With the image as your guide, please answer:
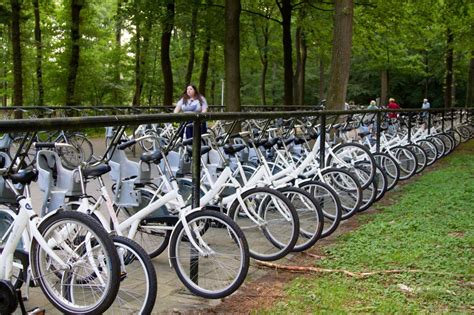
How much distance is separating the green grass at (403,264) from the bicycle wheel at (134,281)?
90 centimetres

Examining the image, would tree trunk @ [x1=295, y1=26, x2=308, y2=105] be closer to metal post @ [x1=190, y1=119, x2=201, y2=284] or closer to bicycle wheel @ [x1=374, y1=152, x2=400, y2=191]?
bicycle wheel @ [x1=374, y1=152, x2=400, y2=191]

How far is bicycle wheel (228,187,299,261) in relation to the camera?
15.7ft

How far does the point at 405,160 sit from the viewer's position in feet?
31.6

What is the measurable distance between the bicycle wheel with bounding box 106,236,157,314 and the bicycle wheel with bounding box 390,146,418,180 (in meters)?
6.54

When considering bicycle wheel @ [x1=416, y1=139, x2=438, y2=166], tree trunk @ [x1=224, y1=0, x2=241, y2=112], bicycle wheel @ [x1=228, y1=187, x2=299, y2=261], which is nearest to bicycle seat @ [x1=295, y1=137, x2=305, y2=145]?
bicycle wheel @ [x1=228, y1=187, x2=299, y2=261]

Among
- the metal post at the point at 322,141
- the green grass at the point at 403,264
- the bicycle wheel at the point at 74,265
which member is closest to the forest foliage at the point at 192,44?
the metal post at the point at 322,141

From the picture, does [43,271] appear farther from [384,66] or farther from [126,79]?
[384,66]

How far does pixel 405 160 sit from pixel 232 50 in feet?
17.2

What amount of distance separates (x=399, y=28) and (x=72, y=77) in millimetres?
11285

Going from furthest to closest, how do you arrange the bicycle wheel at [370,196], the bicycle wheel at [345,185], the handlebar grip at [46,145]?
1. the bicycle wheel at [370,196]
2. the bicycle wheel at [345,185]
3. the handlebar grip at [46,145]

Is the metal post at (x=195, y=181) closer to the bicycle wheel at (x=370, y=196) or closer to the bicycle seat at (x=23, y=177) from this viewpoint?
the bicycle seat at (x=23, y=177)

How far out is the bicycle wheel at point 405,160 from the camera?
31.2 feet

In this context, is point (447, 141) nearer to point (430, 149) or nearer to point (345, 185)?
point (430, 149)

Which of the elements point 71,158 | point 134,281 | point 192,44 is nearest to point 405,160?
point 71,158
